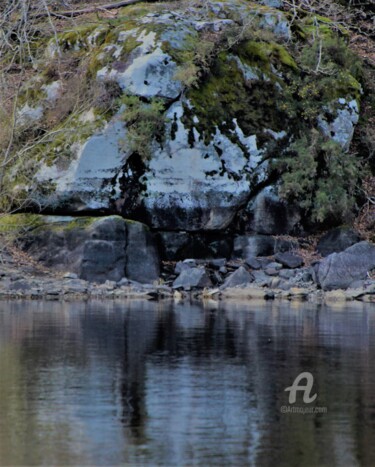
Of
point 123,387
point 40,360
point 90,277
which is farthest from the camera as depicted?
point 90,277

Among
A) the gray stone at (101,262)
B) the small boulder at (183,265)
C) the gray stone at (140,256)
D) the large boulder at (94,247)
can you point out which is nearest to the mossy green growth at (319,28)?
the small boulder at (183,265)

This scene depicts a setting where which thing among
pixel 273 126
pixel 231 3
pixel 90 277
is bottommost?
pixel 90 277

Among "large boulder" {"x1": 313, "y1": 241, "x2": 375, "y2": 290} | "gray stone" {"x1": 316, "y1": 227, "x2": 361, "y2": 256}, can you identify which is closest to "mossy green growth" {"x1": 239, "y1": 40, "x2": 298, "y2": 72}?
"gray stone" {"x1": 316, "y1": 227, "x2": 361, "y2": 256}

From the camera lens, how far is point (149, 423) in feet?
30.2

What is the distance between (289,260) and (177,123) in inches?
200

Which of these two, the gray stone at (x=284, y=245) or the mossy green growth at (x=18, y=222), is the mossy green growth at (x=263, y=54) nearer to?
the gray stone at (x=284, y=245)

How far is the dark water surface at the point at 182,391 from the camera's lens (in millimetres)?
8195

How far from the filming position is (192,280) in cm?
2609

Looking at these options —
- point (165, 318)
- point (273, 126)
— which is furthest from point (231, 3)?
point (165, 318)

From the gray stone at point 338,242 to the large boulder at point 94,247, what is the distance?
16.4 ft

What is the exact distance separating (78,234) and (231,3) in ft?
32.6

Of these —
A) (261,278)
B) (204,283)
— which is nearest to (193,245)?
(204,283)

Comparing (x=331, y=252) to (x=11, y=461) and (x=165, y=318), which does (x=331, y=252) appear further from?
(x=11, y=461)

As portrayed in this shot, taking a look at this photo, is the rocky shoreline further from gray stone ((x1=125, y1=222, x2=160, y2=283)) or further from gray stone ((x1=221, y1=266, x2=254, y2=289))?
Answer: gray stone ((x1=125, y1=222, x2=160, y2=283))
